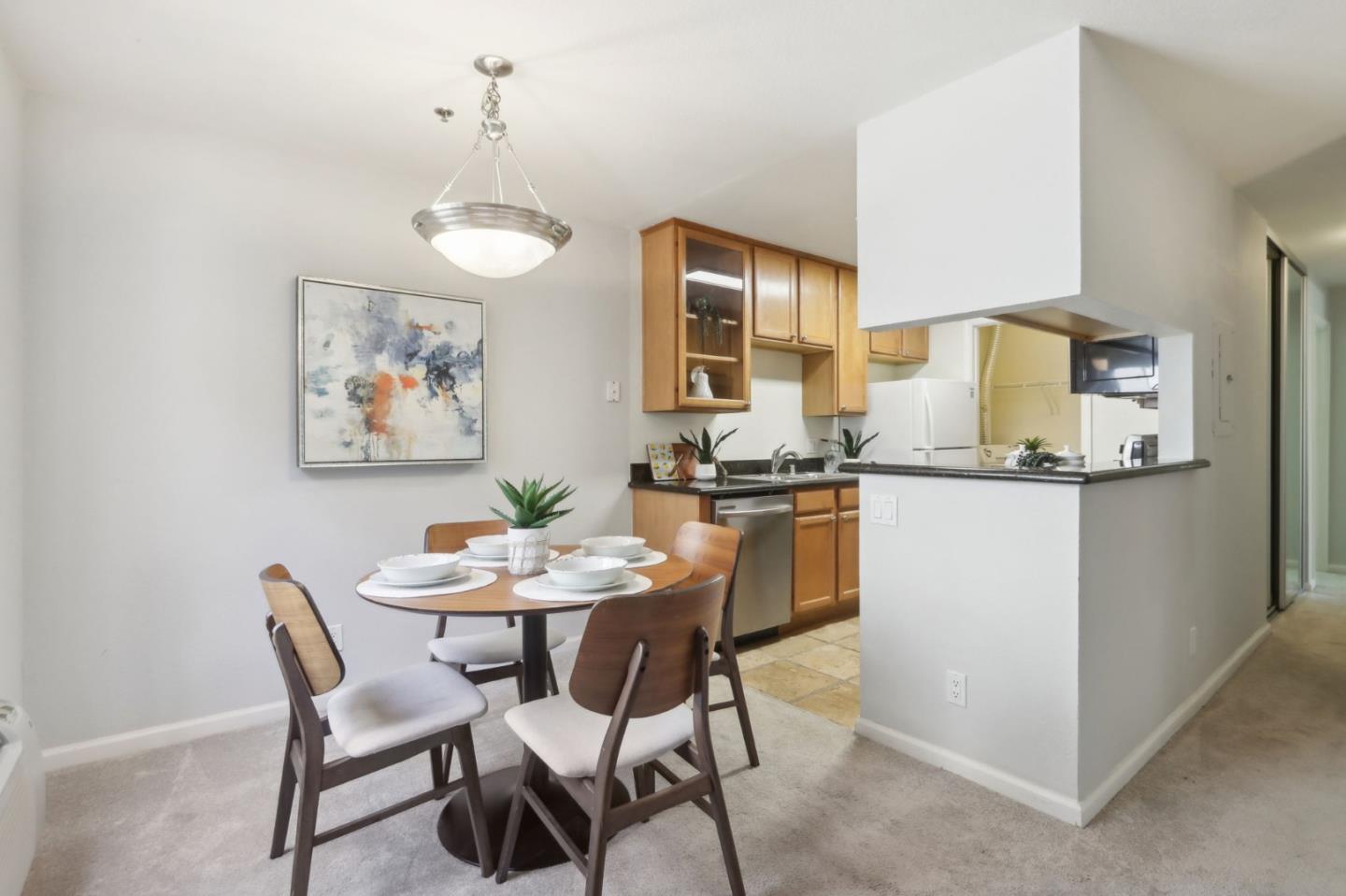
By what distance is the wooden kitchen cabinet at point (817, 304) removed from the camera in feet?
14.5

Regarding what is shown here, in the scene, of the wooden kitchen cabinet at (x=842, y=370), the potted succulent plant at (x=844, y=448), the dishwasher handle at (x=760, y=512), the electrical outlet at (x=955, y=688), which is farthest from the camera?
the potted succulent plant at (x=844, y=448)

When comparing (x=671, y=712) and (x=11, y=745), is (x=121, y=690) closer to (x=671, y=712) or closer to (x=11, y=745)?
(x=11, y=745)

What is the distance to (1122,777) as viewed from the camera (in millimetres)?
2180

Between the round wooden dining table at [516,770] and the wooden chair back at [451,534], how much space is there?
615 mm

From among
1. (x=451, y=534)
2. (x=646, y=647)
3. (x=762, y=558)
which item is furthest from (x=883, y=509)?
(x=451, y=534)

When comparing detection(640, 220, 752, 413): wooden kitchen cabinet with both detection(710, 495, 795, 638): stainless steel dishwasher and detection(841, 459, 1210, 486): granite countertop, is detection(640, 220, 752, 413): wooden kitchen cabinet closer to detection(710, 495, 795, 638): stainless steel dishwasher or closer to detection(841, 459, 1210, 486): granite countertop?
detection(710, 495, 795, 638): stainless steel dishwasher

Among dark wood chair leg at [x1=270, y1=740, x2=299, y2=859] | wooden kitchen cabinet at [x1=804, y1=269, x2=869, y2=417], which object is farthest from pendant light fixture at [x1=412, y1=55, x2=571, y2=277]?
wooden kitchen cabinet at [x1=804, y1=269, x2=869, y2=417]

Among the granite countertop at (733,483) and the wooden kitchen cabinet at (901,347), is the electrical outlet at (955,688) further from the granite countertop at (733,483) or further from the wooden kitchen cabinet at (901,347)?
the wooden kitchen cabinet at (901,347)

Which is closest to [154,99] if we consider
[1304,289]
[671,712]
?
[671,712]

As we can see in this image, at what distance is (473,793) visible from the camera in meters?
1.74

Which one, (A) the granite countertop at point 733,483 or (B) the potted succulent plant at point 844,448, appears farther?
(B) the potted succulent plant at point 844,448

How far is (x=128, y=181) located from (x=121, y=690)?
1913 millimetres

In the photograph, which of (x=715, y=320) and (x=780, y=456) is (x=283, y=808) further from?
(x=780, y=456)

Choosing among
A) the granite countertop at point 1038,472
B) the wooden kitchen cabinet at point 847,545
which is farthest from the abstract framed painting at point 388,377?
the wooden kitchen cabinet at point 847,545
